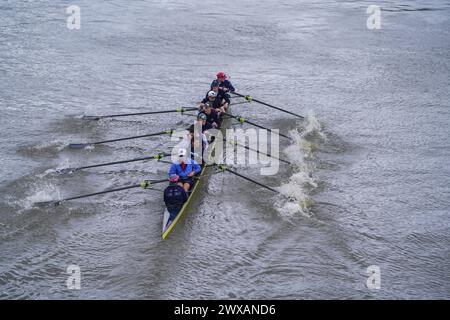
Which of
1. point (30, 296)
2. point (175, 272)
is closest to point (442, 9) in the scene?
point (175, 272)

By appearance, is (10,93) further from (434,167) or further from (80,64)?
(434,167)

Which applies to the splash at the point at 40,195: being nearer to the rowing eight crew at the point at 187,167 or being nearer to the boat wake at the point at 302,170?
the rowing eight crew at the point at 187,167

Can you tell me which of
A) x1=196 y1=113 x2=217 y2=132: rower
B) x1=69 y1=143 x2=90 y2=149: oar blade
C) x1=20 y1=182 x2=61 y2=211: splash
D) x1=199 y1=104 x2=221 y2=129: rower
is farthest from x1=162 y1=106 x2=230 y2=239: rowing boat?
x1=69 y1=143 x2=90 y2=149: oar blade

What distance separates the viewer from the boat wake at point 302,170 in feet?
48.4

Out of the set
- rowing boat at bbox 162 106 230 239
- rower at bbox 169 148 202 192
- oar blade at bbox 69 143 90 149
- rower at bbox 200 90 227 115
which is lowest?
rowing boat at bbox 162 106 230 239

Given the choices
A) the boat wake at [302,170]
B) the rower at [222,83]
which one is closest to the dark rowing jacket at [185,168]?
the boat wake at [302,170]

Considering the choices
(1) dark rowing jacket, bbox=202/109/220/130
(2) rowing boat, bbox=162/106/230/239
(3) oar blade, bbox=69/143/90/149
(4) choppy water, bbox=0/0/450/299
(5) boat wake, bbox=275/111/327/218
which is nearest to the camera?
(4) choppy water, bbox=0/0/450/299

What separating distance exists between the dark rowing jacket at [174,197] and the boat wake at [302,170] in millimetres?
3162

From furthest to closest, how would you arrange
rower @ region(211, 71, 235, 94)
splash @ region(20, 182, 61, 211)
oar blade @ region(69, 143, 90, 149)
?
rower @ region(211, 71, 235, 94), oar blade @ region(69, 143, 90, 149), splash @ region(20, 182, 61, 211)

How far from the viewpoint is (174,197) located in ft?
44.1

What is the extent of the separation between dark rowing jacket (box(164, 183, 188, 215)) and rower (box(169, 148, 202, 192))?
689mm

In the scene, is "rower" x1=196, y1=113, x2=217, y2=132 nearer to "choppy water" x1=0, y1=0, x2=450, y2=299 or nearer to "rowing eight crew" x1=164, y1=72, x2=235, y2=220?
"rowing eight crew" x1=164, y1=72, x2=235, y2=220

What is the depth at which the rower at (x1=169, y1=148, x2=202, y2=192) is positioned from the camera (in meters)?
14.2

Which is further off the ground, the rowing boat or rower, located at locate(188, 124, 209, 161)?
rower, located at locate(188, 124, 209, 161)
